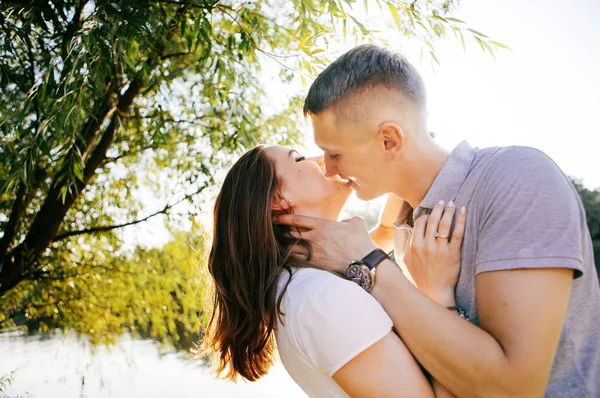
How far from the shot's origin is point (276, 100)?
18.5 feet

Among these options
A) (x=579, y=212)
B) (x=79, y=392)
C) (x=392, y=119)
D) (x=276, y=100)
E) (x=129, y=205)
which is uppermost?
(x=276, y=100)

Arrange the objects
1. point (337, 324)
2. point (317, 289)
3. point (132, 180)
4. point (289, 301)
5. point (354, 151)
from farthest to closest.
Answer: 1. point (132, 180)
2. point (354, 151)
3. point (289, 301)
4. point (317, 289)
5. point (337, 324)

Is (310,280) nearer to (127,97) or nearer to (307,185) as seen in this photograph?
(307,185)

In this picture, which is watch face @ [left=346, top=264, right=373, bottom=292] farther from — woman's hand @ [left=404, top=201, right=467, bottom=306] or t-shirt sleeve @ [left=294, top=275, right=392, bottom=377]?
woman's hand @ [left=404, top=201, right=467, bottom=306]

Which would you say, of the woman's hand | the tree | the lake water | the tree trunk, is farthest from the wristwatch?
the lake water

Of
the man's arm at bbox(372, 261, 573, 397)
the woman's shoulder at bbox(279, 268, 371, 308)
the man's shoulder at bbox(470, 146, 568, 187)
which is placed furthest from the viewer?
the woman's shoulder at bbox(279, 268, 371, 308)

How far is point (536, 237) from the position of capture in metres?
1.51

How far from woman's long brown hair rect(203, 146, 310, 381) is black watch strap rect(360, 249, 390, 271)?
0.38 m

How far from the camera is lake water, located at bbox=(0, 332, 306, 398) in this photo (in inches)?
315

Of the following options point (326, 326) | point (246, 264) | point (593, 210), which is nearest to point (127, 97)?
point (246, 264)

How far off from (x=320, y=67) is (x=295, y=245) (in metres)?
1.23

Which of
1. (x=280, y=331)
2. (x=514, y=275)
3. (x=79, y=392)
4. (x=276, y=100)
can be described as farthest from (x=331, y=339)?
(x=79, y=392)

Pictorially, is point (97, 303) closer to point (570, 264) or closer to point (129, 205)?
point (129, 205)

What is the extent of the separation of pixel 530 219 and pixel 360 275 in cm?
62
